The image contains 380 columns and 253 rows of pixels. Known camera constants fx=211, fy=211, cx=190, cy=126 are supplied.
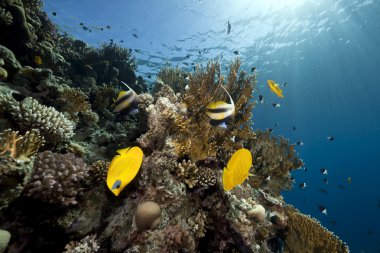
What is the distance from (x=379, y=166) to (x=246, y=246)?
146946mm

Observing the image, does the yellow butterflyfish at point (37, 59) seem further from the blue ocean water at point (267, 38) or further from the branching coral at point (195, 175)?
the branching coral at point (195, 175)

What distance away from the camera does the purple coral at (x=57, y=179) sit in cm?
279

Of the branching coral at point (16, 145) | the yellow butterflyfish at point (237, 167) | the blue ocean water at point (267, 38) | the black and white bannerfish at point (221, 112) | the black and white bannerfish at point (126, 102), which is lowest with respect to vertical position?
the branching coral at point (16, 145)

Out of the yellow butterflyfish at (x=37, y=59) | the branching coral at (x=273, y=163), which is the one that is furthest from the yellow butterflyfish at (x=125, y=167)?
the yellow butterflyfish at (x=37, y=59)

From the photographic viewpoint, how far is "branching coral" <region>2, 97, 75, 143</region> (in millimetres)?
3666

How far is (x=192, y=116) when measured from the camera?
520 centimetres

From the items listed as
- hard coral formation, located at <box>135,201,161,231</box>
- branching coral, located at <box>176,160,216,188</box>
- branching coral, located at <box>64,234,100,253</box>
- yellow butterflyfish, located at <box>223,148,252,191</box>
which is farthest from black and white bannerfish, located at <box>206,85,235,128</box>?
branching coral, located at <box>64,234,100,253</box>

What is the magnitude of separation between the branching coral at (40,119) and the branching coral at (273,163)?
5.08 metres

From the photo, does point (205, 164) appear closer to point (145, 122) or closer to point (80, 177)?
point (145, 122)

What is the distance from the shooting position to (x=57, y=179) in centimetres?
299

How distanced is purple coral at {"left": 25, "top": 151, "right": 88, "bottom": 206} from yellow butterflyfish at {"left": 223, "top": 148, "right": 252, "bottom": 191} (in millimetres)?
2202

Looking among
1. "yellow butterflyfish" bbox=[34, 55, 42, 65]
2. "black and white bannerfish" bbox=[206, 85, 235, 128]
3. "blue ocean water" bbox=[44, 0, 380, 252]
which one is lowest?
"black and white bannerfish" bbox=[206, 85, 235, 128]

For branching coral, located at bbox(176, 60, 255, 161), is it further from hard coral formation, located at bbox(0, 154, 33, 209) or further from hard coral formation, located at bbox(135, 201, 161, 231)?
hard coral formation, located at bbox(0, 154, 33, 209)

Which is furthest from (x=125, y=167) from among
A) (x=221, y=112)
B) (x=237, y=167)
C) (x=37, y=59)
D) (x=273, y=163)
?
(x=37, y=59)
